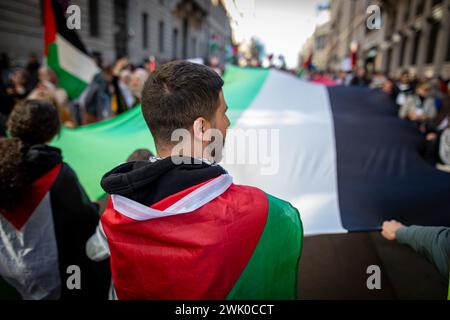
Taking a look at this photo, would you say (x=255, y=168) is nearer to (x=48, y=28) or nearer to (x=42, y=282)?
(x=42, y=282)

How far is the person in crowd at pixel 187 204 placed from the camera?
0.90 metres

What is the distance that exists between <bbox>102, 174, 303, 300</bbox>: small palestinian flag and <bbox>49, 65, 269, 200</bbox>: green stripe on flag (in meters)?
1.57

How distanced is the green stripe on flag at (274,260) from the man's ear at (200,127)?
0.25 metres

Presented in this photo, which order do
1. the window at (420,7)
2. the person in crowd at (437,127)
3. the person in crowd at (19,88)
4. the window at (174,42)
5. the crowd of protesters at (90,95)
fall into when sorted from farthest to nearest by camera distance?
the window at (174,42)
the window at (420,7)
the person in crowd at (19,88)
the crowd of protesters at (90,95)
the person in crowd at (437,127)

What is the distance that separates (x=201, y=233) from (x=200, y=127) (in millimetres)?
269

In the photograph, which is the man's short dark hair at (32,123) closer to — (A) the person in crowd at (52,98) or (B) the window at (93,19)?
(A) the person in crowd at (52,98)

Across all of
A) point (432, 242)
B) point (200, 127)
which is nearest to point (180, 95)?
point (200, 127)

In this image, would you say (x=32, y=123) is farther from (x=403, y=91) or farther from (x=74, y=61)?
(x=403, y=91)

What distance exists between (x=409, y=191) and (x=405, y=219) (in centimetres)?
30

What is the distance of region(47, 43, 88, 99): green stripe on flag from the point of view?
157 inches

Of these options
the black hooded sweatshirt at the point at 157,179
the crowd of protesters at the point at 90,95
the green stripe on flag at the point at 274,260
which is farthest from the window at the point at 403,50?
the black hooded sweatshirt at the point at 157,179

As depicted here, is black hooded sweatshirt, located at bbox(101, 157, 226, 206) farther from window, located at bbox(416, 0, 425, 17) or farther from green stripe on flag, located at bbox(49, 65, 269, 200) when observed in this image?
window, located at bbox(416, 0, 425, 17)

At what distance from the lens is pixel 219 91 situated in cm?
95

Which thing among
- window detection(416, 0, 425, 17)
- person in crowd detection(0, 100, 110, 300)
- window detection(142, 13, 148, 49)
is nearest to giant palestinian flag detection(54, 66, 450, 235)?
person in crowd detection(0, 100, 110, 300)
